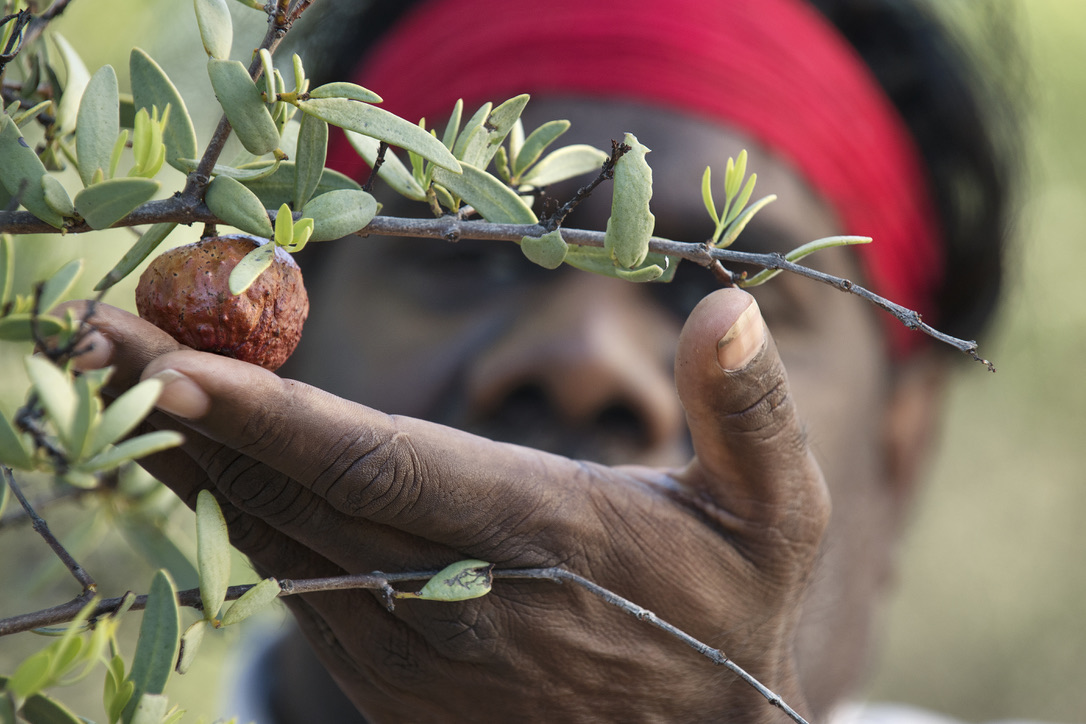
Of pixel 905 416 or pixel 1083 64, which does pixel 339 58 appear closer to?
pixel 905 416

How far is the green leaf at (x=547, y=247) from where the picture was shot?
354mm

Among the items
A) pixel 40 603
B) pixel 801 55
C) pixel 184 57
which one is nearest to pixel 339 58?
pixel 184 57

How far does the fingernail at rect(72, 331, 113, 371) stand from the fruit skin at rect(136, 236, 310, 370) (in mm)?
45

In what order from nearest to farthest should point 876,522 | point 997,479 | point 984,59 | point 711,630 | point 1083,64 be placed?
point 711,630
point 876,522
point 984,59
point 1083,64
point 997,479

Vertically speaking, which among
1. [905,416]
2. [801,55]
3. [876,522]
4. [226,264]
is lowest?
[876,522]

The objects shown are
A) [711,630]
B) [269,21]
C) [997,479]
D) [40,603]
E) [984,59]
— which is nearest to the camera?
[269,21]

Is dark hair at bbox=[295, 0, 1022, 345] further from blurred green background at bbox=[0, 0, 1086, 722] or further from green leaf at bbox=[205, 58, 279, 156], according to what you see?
blurred green background at bbox=[0, 0, 1086, 722]

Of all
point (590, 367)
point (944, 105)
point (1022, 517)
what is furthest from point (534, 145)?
point (1022, 517)

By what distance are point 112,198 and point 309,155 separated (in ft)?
0.25

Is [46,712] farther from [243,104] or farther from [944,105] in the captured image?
[944,105]

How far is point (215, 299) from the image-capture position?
368 mm

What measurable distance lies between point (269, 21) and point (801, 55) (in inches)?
40.6

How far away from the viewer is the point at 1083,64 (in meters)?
3.19

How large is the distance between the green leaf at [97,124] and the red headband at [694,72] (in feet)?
2.55
